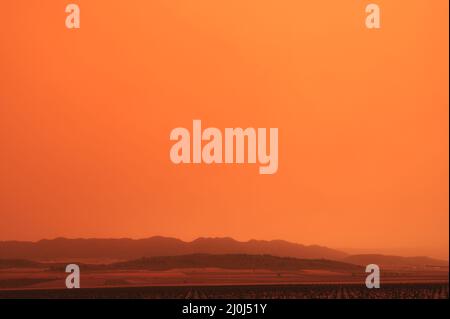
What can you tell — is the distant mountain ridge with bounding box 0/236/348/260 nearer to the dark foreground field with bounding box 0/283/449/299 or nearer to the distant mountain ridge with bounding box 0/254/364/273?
the distant mountain ridge with bounding box 0/254/364/273

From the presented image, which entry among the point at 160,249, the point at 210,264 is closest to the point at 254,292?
the point at 210,264

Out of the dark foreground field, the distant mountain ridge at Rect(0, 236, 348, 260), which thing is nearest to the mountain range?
the distant mountain ridge at Rect(0, 236, 348, 260)

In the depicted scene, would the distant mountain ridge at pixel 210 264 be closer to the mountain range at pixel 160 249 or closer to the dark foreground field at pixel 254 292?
the mountain range at pixel 160 249

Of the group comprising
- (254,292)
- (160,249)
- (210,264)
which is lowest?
(254,292)

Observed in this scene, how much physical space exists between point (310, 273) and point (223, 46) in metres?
1.60

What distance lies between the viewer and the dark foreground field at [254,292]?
426cm

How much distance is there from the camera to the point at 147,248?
430cm

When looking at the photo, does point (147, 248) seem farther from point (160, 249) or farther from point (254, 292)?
point (254, 292)

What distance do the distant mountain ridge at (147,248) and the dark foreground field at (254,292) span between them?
0.69 ft

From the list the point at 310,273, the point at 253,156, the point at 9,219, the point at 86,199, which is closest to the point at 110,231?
the point at 86,199

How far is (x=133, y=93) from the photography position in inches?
171

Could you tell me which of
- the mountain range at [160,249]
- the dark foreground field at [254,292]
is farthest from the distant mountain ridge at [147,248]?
the dark foreground field at [254,292]

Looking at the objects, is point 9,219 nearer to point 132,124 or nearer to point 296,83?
point 132,124

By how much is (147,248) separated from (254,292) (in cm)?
75
